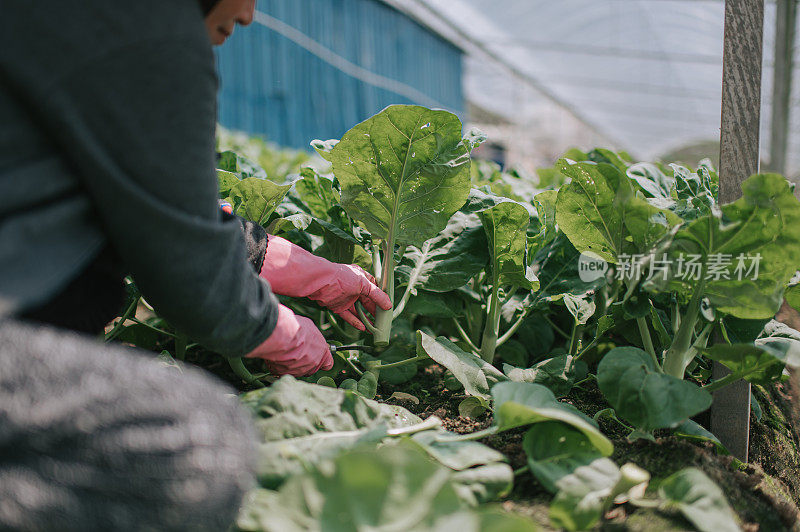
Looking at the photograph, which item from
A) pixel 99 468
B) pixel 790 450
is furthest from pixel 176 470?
pixel 790 450

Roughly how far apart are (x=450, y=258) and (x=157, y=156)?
2.89ft

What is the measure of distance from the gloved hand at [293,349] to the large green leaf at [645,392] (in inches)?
22.2

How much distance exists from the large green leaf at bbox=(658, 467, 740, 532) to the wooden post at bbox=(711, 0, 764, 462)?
380mm

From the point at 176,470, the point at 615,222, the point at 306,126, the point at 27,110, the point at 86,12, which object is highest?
the point at 86,12

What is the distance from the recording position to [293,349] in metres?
1.18

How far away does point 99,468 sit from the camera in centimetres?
68

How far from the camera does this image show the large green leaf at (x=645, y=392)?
1.04 metres

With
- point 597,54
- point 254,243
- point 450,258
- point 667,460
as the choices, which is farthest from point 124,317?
point 597,54

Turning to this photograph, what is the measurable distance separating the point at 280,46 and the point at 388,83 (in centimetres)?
235

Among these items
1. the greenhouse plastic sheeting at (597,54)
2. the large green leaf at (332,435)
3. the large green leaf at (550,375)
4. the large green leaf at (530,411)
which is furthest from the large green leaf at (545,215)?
the greenhouse plastic sheeting at (597,54)

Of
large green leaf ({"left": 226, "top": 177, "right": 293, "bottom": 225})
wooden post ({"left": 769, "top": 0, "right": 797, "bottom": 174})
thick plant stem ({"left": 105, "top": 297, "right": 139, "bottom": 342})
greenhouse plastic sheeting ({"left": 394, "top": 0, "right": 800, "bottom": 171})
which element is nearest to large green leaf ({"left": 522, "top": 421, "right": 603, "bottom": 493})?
large green leaf ({"left": 226, "top": 177, "right": 293, "bottom": 225})

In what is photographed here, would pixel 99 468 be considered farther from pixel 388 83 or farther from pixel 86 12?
pixel 388 83

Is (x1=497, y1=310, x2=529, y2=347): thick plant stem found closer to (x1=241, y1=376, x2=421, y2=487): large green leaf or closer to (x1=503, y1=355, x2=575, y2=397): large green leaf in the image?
(x1=503, y1=355, x2=575, y2=397): large green leaf

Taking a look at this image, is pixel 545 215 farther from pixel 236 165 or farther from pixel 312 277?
pixel 236 165
